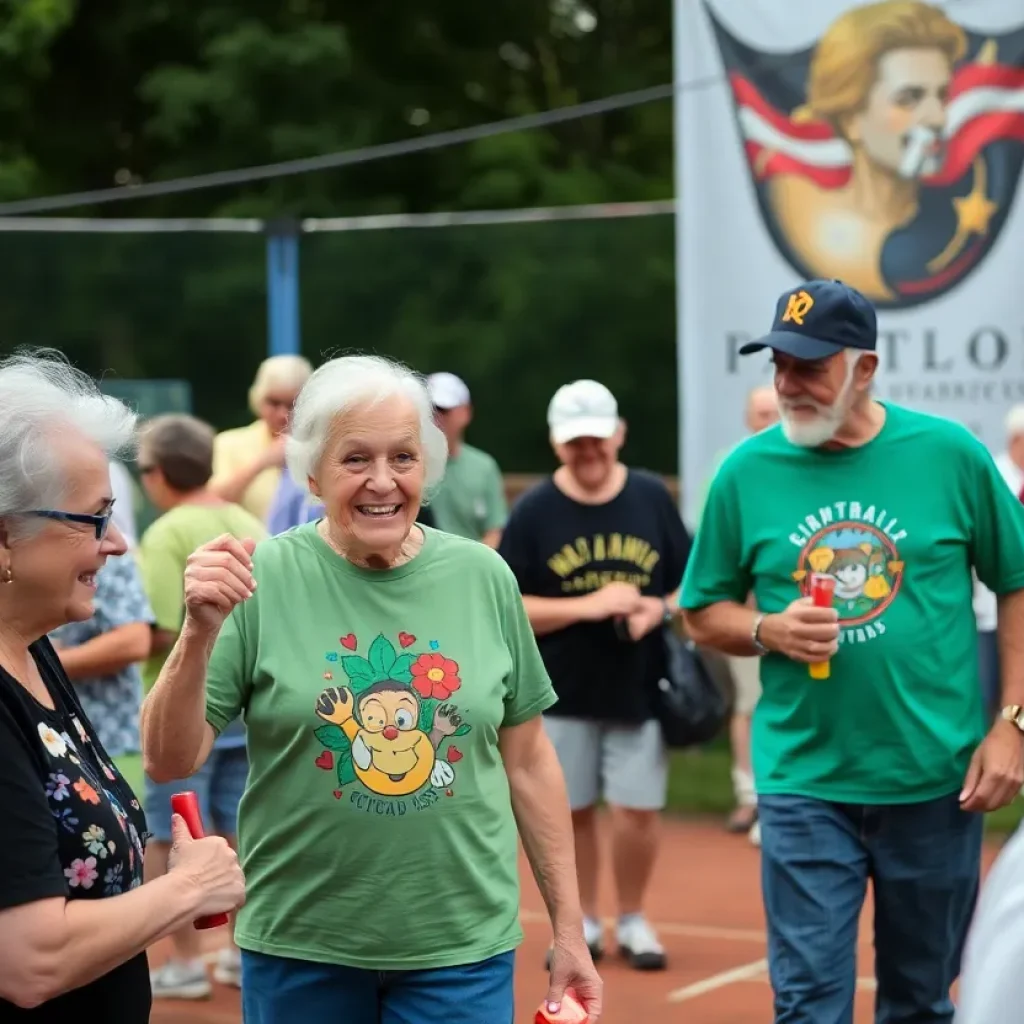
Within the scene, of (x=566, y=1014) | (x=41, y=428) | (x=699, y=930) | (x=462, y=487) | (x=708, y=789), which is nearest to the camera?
(x=41, y=428)

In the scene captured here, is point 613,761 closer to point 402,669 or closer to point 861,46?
point 402,669

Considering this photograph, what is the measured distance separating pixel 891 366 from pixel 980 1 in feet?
5.62

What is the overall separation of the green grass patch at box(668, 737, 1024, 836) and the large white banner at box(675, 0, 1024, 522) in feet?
5.21

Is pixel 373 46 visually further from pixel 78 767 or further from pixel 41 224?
pixel 78 767

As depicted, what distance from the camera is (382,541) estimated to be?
3684mm

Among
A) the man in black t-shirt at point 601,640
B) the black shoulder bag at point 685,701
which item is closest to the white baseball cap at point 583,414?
the man in black t-shirt at point 601,640

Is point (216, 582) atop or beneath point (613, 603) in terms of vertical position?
atop

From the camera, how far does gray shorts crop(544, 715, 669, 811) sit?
288 inches

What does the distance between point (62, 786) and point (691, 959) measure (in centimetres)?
492

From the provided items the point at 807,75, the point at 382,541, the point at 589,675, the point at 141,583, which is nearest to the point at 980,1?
the point at 807,75

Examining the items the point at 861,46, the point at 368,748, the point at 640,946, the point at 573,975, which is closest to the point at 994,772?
the point at 573,975

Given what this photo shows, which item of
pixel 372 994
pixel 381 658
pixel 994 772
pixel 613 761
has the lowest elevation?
pixel 613 761

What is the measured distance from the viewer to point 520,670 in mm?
3832

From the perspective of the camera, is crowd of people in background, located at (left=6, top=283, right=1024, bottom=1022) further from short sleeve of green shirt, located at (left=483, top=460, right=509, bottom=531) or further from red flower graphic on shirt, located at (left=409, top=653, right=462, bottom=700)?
short sleeve of green shirt, located at (left=483, top=460, right=509, bottom=531)
